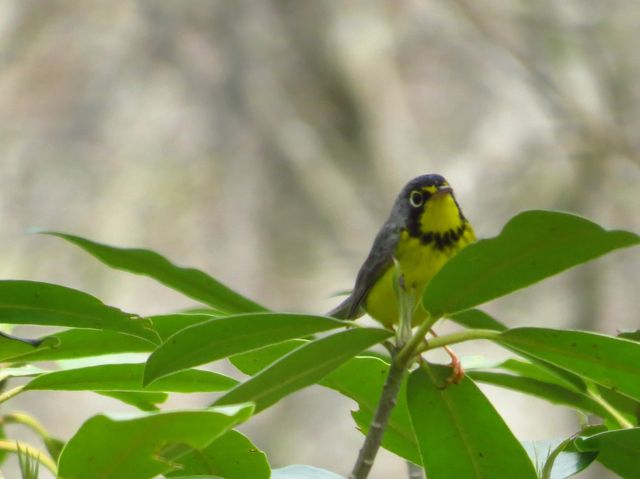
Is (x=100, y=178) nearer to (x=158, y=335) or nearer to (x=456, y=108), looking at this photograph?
(x=456, y=108)

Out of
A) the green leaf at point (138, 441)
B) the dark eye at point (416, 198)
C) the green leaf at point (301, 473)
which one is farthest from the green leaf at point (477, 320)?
the dark eye at point (416, 198)

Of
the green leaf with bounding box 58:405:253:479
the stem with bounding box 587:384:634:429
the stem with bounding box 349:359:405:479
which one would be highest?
the stem with bounding box 587:384:634:429

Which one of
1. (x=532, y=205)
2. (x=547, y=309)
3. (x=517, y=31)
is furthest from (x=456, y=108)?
(x=547, y=309)

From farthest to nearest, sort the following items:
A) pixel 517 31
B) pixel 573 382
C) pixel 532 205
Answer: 1. pixel 517 31
2. pixel 532 205
3. pixel 573 382

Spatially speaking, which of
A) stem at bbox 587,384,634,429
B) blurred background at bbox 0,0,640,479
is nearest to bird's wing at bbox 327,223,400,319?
stem at bbox 587,384,634,429

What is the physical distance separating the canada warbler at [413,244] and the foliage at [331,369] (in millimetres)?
797

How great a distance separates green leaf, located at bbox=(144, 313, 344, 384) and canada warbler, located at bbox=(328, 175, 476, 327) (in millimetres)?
1077

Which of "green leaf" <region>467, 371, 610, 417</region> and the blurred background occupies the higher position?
the blurred background

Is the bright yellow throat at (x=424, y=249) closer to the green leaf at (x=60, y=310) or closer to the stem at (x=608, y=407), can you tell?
the stem at (x=608, y=407)

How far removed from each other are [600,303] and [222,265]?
114 inches

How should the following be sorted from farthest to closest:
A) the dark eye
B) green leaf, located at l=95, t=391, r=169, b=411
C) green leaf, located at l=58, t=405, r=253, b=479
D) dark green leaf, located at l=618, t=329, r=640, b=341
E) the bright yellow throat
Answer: the dark eye, the bright yellow throat, green leaf, located at l=95, t=391, r=169, b=411, dark green leaf, located at l=618, t=329, r=640, b=341, green leaf, located at l=58, t=405, r=253, b=479

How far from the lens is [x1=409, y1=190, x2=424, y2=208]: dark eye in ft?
8.25

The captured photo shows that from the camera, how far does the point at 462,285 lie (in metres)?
1.19

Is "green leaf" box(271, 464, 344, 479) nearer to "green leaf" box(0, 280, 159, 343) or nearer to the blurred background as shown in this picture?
"green leaf" box(0, 280, 159, 343)
